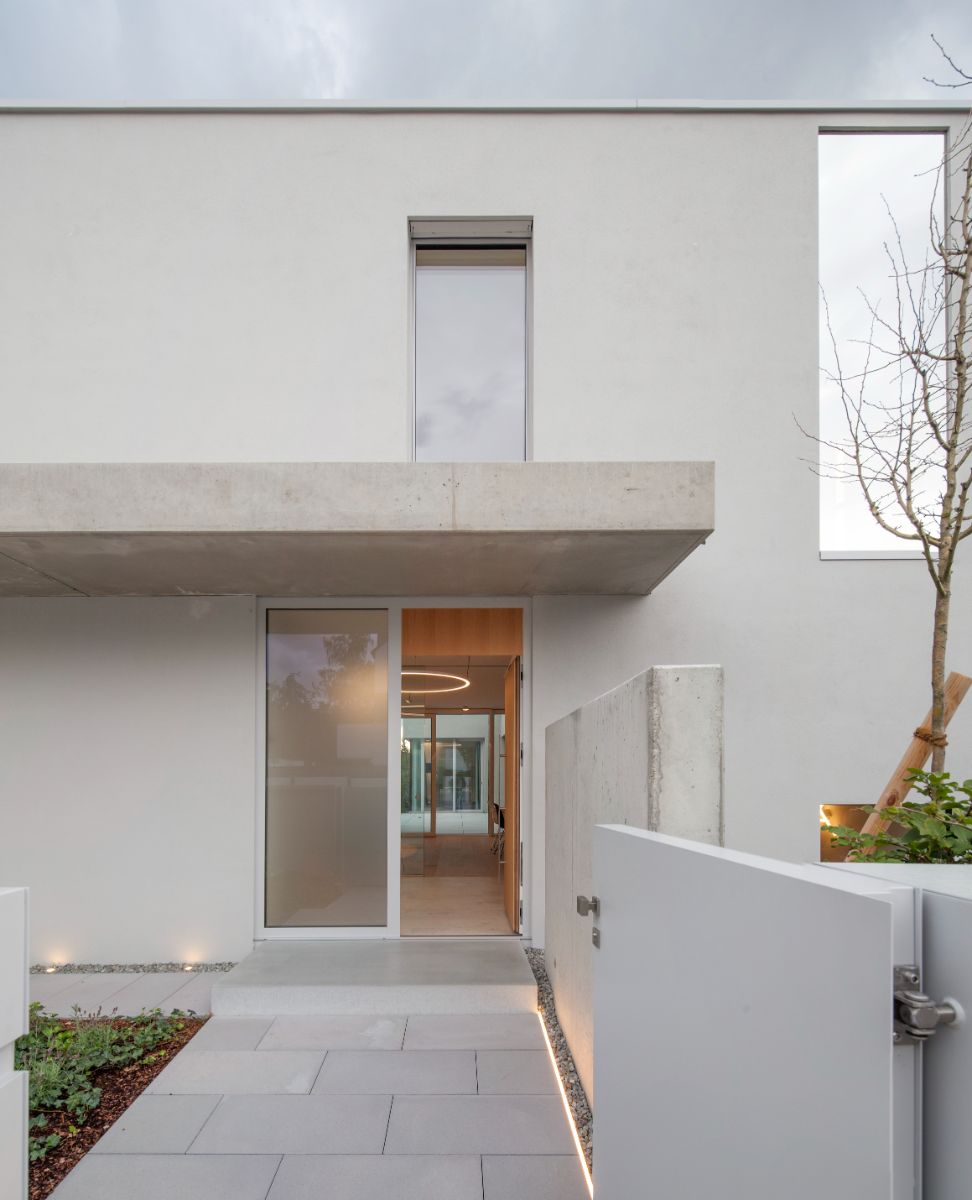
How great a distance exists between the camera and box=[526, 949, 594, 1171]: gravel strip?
363 centimetres

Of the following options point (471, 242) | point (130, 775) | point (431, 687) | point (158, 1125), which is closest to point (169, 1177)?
point (158, 1125)

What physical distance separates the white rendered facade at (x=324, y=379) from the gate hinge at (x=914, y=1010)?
516cm

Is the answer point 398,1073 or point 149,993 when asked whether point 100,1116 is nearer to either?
point 398,1073

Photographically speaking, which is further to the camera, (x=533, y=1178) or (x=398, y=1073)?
(x=398, y=1073)

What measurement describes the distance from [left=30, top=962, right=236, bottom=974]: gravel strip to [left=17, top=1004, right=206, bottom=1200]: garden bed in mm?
902

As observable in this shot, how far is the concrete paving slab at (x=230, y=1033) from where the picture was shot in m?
4.65

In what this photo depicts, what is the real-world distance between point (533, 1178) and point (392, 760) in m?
3.39

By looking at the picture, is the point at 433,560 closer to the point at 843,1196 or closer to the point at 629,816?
the point at 629,816

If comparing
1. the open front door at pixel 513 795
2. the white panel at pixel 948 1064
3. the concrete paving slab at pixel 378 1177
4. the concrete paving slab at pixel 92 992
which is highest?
the white panel at pixel 948 1064

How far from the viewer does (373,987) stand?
518cm

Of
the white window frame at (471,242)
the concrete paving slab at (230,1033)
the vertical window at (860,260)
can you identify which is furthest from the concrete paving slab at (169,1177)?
the vertical window at (860,260)

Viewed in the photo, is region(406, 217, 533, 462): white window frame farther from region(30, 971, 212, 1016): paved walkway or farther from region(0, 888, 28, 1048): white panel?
region(0, 888, 28, 1048): white panel

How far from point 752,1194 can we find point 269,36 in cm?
1346

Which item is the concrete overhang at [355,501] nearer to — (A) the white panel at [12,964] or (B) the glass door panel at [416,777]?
(A) the white panel at [12,964]
